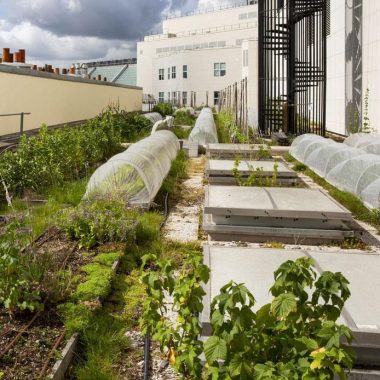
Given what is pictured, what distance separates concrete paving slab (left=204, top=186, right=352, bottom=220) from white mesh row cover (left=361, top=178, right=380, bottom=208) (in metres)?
0.94

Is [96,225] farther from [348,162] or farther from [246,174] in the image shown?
[348,162]

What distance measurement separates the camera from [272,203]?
296 inches

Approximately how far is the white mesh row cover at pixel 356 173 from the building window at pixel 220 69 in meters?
46.9

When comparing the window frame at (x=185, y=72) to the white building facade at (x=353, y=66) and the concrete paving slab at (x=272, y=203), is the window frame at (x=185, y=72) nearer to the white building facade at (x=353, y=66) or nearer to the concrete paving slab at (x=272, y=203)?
the white building facade at (x=353, y=66)

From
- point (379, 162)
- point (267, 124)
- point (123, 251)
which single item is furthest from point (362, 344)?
point (267, 124)

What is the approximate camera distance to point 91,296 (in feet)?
15.8

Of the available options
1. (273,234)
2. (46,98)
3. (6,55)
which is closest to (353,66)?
(46,98)

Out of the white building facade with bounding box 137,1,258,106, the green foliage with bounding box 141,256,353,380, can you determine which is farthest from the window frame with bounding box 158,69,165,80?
the green foliage with bounding box 141,256,353,380

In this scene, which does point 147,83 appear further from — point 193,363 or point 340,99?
point 193,363

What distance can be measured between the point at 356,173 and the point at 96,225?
5.49m

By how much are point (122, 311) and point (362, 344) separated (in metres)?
2.29

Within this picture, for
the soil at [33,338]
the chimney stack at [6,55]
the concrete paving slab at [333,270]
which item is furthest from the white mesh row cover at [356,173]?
the chimney stack at [6,55]

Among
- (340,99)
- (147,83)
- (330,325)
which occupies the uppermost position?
(147,83)

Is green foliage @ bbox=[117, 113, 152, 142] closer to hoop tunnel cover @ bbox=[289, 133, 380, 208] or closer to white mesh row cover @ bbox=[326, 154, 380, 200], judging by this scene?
hoop tunnel cover @ bbox=[289, 133, 380, 208]
